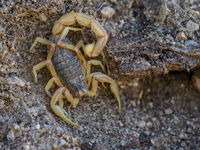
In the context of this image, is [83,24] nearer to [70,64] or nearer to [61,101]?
[70,64]

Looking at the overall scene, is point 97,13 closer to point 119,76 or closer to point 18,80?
point 119,76

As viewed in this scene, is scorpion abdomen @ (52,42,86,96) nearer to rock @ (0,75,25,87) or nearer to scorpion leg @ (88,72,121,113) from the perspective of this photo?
scorpion leg @ (88,72,121,113)

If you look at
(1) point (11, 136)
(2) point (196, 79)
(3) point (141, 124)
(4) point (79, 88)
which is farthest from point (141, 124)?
(1) point (11, 136)

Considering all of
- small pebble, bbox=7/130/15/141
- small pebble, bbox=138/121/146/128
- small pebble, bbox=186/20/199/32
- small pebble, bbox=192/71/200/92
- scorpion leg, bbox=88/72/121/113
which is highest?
small pebble, bbox=186/20/199/32

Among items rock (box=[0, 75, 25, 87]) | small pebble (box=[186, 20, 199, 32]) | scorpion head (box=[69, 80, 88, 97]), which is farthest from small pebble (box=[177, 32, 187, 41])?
rock (box=[0, 75, 25, 87])

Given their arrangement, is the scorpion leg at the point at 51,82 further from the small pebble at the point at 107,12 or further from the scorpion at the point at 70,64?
the small pebble at the point at 107,12

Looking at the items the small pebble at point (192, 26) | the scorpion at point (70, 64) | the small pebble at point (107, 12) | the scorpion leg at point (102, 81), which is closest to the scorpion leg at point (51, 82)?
the scorpion at point (70, 64)
